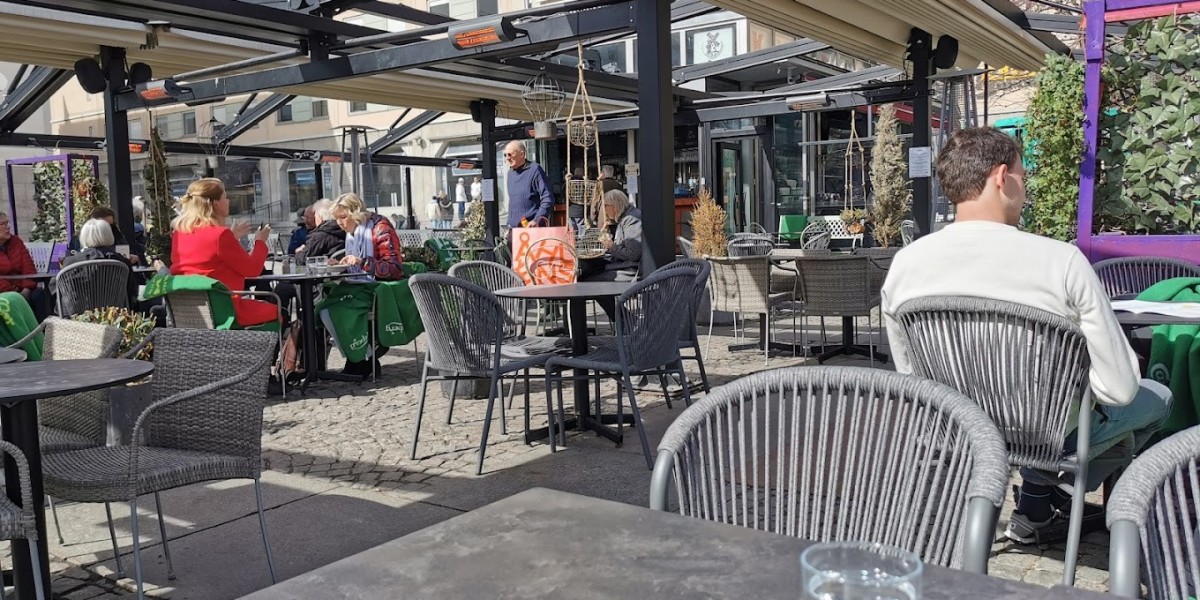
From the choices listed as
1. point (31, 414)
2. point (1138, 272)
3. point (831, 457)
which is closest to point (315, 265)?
point (31, 414)

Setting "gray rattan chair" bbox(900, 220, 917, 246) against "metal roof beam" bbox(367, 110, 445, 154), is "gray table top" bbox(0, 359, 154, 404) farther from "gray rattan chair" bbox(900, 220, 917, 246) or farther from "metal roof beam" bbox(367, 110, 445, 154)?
"metal roof beam" bbox(367, 110, 445, 154)

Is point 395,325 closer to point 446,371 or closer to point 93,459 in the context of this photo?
point 446,371

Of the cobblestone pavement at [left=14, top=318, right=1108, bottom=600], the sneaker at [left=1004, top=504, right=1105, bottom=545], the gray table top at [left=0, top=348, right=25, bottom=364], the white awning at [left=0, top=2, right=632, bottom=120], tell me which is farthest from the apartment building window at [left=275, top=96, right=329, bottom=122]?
the sneaker at [left=1004, top=504, right=1105, bottom=545]

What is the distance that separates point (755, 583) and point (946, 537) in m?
0.56

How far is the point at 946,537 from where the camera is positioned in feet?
4.90

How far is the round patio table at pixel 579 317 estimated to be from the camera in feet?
15.4

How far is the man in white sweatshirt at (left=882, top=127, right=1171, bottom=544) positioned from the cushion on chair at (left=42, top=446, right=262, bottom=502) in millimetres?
2091

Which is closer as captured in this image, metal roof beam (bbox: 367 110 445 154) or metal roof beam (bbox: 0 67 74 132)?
metal roof beam (bbox: 0 67 74 132)

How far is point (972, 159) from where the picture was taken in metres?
2.69

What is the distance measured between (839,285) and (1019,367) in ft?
13.9

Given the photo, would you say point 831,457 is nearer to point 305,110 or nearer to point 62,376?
point 62,376

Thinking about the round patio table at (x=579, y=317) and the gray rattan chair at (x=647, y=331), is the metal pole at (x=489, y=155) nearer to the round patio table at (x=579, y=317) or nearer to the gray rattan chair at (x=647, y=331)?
the round patio table at (x=579, y=317)

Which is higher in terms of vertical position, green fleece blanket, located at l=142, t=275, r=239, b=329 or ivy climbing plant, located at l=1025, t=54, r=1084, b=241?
ivy climbing plant, located at l=1025, t=54, r=1084, b=241

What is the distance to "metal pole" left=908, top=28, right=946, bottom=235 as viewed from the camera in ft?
31.3
